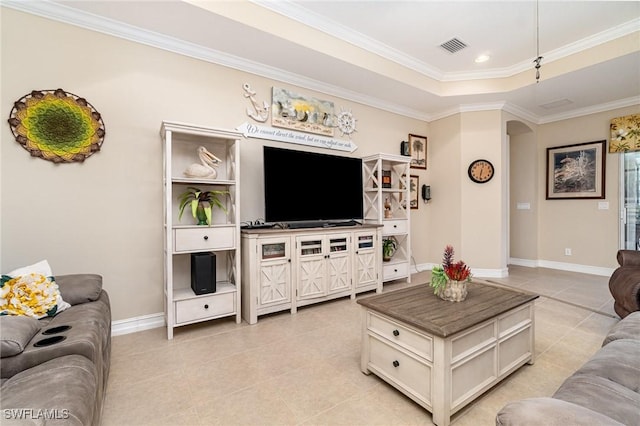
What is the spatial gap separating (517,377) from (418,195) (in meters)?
3.46

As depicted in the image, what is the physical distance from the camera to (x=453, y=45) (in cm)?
338

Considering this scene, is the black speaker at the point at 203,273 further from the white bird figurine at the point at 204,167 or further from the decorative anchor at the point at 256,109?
the decorative anchor at the point at 256,109

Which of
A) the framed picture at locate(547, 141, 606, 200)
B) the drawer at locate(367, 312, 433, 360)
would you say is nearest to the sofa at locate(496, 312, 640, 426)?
the drawer at locate(367, 312, 433, 360)

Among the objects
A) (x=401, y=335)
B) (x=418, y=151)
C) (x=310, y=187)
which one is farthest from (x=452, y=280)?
(x=418, y=151)

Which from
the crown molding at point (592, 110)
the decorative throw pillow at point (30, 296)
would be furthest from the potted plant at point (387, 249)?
the crown molding at point (592, 110)

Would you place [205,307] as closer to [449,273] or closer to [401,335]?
[401,335]

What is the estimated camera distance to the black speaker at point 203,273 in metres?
2.55

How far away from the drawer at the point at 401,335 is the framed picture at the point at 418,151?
143 inches

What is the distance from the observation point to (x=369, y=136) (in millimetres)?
4297

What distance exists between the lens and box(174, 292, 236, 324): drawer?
96.9 inches

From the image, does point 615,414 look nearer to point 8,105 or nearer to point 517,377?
point 517,377

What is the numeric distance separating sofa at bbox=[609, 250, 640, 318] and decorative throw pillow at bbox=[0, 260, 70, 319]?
4078 millimetres

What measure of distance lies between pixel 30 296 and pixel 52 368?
0.73 m

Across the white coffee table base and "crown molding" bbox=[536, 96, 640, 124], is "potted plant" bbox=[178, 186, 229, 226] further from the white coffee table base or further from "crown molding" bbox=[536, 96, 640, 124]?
"crown molding" bbox=[536, 96, 640, 124]
